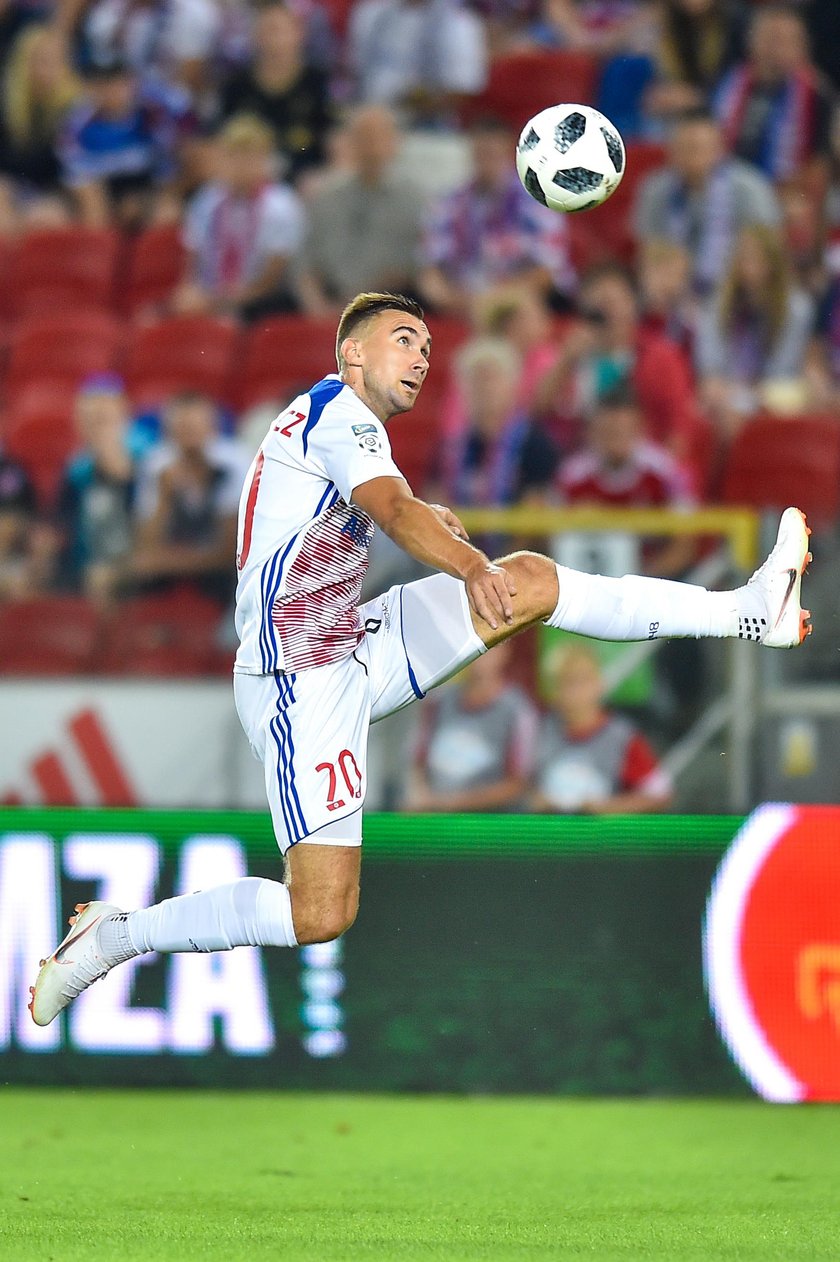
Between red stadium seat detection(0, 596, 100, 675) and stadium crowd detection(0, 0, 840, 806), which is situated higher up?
stadium crowd detection(0, 0, 840, 806)

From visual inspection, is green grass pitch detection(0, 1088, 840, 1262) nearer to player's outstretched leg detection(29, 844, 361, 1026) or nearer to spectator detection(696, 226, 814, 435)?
player's outstretched leg detection(29, 844, 361, 1026)

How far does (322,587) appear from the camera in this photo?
4551 millimetres

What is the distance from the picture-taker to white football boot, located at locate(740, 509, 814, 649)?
4.52 meters

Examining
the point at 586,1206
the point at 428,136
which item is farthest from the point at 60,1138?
the point at 428,136

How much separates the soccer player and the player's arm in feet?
0.93

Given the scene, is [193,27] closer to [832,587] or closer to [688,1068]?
[832,587]

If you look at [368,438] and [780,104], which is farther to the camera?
[780,104]

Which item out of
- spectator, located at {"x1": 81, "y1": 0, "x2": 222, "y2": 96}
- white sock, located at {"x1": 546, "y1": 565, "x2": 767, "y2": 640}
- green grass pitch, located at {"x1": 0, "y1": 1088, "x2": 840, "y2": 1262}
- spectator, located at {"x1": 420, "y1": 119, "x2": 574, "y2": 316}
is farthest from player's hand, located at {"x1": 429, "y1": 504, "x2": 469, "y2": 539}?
spectator, located at {"x1": 81, "y1": 0, "x2": 222, "y2": 96}

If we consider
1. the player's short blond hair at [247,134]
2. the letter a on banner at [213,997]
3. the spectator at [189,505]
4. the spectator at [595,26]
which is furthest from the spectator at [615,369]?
the letter a on banner at [213,997]

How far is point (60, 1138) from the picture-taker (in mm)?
5402

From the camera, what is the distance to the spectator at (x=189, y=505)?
26.6ft

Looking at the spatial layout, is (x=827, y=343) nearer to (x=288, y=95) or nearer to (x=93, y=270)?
(x=288, y=95)

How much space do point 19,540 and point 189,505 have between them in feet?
3.42

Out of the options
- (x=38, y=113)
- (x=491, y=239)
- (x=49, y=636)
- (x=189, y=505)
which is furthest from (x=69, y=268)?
(x=49, y=636)
